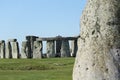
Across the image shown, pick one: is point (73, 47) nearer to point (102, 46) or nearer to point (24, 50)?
point (24, 50)

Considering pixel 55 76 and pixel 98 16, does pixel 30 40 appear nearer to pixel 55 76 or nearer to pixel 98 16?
pixel 55 76

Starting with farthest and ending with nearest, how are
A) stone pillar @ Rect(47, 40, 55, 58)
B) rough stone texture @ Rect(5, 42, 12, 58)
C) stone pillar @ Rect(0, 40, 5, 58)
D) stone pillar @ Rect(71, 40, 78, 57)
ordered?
stone pillar @ Rect(0, 40, 5, 58) → rough stone texture @ Rect(5, 42, 12, 58) → stone pillar @ Rect(71, 40, 78, 57) → stone pillar @ Rect(47, 40, 55, 58)

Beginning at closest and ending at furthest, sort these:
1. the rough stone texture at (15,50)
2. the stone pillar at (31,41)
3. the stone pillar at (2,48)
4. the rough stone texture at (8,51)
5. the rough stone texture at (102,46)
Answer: the rough stone texture at (102,46) → the stone pillar at (31,41) → the rough stone texture at (15,50) → the rough stone texture at (8,51) → the stone pillar at (2,48)

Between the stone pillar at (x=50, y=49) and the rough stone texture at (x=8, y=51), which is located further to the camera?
the rough stone texture at (x=8, y=51)

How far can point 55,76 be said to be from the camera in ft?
78.9

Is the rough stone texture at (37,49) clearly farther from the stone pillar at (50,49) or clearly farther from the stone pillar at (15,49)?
the stone pillar at (15,49)

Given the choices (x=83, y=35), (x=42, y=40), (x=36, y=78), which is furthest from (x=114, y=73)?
(x=42, y=40)

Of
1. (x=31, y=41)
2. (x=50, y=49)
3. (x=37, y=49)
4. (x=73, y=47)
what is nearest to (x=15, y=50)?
(x=31, y=41)

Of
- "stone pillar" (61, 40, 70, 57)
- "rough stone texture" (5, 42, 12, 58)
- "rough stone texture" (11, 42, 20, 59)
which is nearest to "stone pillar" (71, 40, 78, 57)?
"stone pillar" (61, 40, 70, 57)

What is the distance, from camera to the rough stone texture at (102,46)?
5.74m

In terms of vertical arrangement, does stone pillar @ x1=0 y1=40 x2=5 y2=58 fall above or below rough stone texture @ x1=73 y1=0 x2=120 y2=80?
above

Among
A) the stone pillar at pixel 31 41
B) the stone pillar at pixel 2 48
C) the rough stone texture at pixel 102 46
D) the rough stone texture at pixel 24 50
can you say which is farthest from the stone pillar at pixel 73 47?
the rough stone texture at pixel 102 46

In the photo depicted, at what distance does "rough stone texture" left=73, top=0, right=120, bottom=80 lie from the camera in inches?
226

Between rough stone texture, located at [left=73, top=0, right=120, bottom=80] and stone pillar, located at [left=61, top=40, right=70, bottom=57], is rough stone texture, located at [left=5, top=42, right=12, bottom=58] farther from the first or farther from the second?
rough stone texture, located at [left=73, top=0, right=120, bottom=80]
